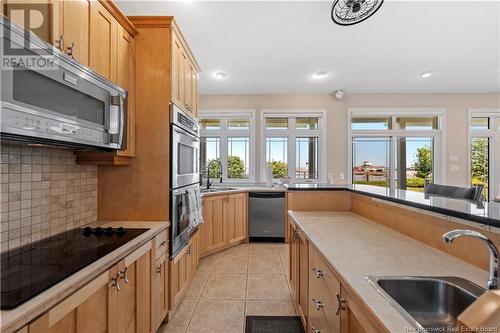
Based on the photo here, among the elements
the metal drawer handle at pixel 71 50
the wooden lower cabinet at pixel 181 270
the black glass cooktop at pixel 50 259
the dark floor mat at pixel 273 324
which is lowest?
the dark floor mat at pixel 273 324

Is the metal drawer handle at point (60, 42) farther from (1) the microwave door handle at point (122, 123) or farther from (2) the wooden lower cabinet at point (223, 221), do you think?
(2) the wooden lower cabinet at point (223, 221)

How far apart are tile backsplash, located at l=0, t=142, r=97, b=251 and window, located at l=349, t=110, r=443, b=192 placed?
165 inches

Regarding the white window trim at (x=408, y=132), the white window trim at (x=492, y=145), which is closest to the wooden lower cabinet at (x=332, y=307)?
the white window trim at (x=408, y=132)

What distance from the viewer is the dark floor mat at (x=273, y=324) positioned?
1803 mm

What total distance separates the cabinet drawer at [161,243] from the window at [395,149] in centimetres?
375

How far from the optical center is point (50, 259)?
1.04 m

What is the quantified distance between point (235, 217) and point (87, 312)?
2665 mm

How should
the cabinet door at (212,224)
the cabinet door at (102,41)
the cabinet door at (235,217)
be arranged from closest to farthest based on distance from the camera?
the cabinet door at (102,41), the cabinet door at (212,224), the cabinet door at (235,217)

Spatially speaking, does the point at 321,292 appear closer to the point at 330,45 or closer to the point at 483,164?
the point at 330,45

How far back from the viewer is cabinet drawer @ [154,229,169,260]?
1.62m

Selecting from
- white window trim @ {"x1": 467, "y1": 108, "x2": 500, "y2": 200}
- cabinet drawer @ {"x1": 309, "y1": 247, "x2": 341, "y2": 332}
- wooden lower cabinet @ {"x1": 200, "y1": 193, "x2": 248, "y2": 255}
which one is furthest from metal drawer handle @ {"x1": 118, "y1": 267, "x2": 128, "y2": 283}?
white window trim @ {"x1": 467, "y1": 108, "x2": 500, "y2": 200}

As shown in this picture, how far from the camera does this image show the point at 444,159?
443 centimetres

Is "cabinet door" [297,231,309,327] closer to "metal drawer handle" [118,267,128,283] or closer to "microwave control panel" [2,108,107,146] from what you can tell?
"metal drawer handle" [118,267,128,283]

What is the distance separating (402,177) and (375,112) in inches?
53.8
